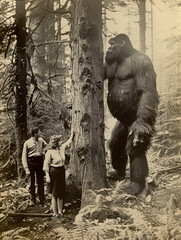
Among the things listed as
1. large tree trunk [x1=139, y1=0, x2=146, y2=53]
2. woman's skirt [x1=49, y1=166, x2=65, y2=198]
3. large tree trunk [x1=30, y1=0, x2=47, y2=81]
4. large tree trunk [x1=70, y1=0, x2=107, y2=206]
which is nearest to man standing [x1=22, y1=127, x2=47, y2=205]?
woman's skirt [x1=49, y1=166, x2=65, y2=198]

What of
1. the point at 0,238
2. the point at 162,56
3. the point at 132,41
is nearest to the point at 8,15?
the point at 132,41

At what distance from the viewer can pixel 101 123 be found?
2791mm

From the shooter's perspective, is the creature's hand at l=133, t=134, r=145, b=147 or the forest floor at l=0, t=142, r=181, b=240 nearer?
the forest floor at l=0, t=142, r=181, b=240

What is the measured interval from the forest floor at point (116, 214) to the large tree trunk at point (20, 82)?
0.39 meters

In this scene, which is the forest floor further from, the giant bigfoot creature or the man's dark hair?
the man's dark hair

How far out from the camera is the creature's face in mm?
2861

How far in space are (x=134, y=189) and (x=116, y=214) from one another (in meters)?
0.26

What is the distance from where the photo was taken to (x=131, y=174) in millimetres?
2846

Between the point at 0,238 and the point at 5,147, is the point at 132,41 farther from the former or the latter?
the point at 0,238

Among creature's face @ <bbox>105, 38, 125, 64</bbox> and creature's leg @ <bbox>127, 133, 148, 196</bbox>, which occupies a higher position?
creature's face @ <bbox>105, 38, 125, 64</bbox>

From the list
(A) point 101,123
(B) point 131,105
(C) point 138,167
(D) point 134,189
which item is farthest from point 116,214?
(B) point 131,105

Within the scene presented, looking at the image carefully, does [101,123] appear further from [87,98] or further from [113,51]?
[113,51]

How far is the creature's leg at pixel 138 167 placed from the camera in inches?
111

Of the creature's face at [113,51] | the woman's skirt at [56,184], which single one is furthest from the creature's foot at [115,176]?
the creature's face at [113,51]
